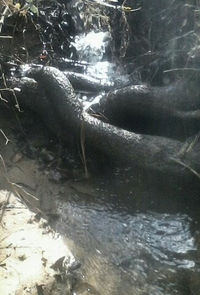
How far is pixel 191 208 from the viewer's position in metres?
4.10

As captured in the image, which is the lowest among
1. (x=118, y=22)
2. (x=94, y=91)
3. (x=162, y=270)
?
(x=162, y=270)

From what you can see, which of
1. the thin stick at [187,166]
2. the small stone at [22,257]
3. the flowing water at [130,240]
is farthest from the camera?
the thin stick at [187,166]

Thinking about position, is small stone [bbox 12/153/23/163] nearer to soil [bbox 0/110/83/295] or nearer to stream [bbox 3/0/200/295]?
soil [bbox 0/110/83/295]

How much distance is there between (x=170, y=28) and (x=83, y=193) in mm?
2265

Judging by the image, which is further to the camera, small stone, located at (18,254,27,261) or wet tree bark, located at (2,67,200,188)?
wet tree bark, located at (2,67,200,188)

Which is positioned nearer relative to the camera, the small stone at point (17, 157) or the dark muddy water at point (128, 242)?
the dark muddy water at point (128, 242)

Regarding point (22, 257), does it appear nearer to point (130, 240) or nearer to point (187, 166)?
point (130, 240)

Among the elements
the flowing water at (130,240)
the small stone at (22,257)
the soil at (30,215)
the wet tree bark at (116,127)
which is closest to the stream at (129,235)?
the flowing water at (130,240)

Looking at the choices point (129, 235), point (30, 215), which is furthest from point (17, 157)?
point (129, 235)

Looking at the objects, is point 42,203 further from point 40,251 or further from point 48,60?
point 48,60

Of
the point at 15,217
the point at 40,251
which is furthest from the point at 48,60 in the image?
the point at 40,251

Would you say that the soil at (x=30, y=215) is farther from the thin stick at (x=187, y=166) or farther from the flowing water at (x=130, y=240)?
the thin stick at (x=187, y=166)

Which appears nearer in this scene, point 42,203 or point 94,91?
point 42,203

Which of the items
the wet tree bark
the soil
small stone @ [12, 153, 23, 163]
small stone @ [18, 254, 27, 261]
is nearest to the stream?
the soil
